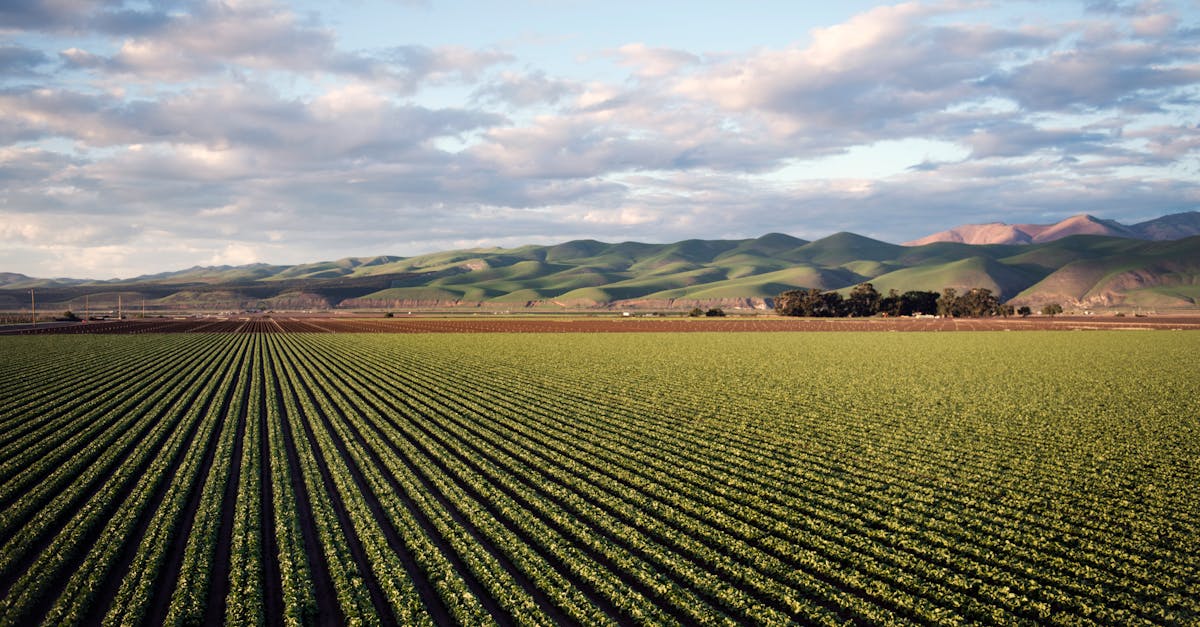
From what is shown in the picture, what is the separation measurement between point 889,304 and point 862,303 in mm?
8853

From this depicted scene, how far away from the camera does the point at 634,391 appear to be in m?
40.9

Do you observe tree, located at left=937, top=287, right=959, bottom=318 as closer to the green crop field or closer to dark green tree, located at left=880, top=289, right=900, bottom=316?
dark green tree, located at left=880, top=289, right=900, bottom=316

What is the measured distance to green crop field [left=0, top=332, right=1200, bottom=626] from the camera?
13.1 m

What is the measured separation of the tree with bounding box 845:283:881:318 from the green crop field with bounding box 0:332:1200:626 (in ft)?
423

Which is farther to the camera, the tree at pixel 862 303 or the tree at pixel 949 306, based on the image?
the tree at pixel 949 306

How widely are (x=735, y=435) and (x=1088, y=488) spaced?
11.7 meters

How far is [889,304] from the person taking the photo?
563ft

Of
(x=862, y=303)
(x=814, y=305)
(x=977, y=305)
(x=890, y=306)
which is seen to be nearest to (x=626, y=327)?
(x=814, y=305)

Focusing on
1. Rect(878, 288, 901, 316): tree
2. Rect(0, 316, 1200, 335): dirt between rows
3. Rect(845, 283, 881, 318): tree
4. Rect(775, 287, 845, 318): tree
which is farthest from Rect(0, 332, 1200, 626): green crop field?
Rect(878, 288, 901, 316): tree

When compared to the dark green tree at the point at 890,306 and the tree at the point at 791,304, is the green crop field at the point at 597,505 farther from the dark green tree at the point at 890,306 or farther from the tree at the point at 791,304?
the dark green tree at the point at 890,306

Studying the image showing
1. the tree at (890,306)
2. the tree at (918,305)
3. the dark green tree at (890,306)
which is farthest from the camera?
the tree at (918,305)

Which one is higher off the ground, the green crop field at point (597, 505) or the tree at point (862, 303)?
the tree at point (862, 303)

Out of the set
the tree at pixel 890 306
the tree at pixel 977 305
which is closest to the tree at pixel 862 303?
the tree at pixel 890 306

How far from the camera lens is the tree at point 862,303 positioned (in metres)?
167
